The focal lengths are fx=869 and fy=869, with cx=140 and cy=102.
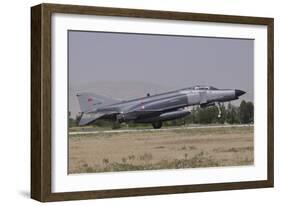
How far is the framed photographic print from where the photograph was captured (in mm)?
3611

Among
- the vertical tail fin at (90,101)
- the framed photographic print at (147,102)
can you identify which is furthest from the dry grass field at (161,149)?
the vertical tail fin at (90,101)

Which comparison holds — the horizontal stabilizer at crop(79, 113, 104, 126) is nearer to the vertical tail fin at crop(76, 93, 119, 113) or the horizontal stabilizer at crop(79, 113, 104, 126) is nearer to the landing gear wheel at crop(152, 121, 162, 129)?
the vertical tail fin at crop(76, 93, 119, 113)

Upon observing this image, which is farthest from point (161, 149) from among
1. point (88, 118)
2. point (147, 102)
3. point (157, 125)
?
point (88, 118)

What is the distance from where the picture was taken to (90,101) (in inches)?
145

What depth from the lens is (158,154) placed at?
386 centimetres

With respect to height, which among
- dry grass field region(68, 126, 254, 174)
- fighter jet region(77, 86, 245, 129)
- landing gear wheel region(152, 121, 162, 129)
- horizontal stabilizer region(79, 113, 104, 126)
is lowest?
dry grass field region(68, 126, 254, 174)

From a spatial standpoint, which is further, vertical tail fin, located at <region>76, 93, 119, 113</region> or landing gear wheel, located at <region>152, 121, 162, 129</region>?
landing gear wheel, located at <region>152, 121, 162, 129</region>

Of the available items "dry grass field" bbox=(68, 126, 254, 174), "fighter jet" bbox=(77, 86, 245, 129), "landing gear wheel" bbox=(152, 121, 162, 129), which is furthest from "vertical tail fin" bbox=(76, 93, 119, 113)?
"landing gear wheel" bbox=(152, 121, 162, 129)

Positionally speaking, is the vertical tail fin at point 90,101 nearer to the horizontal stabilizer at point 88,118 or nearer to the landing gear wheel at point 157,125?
the horizontal stabilizer at point 88,118

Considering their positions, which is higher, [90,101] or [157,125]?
[90,101]

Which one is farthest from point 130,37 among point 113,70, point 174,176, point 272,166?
point 272,166

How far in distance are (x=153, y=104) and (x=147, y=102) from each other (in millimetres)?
32

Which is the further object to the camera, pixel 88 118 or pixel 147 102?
pixel 147 102

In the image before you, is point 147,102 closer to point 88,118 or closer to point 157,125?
point 157,125
